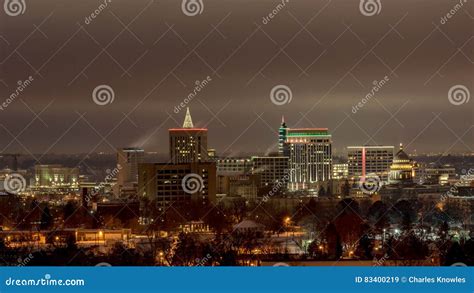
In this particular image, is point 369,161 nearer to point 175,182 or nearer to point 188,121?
point 175,182

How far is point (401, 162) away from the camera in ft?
61.1

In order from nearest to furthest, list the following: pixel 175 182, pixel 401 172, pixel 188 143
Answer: pixel 188 143 → pixel 175 182 → pixel 401 172

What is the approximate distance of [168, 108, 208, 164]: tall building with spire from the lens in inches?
425

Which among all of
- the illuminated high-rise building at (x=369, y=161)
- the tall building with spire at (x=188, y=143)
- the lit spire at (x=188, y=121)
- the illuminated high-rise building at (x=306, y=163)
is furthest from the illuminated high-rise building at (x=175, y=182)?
the lit spire at (x=188, y=121)

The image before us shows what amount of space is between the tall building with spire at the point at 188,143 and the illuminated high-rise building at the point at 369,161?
2.12 metres

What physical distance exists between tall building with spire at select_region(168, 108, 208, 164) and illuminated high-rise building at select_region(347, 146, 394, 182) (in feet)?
6.97

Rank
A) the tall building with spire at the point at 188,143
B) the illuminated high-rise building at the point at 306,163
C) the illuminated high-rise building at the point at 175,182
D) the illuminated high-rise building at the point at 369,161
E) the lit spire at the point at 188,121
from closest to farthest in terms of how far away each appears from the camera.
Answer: the lit spire at the point at 188,121, the tall building with spire at the point at 188,143, the illuminated high-rise building at the point at 175,182, the illuminated high-rise building at the point at 369,161, the illuminated high-rise building at the point at 306,163

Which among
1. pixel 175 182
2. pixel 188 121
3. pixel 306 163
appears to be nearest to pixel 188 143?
pixel 175 182

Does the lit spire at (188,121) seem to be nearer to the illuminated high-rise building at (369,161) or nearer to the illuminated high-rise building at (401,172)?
the illuminated high-rise building at (369,161)

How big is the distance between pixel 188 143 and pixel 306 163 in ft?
18.8


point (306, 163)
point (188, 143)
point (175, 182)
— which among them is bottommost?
point (175, 182)

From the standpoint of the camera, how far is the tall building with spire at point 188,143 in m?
10.8

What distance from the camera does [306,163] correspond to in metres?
17.8
